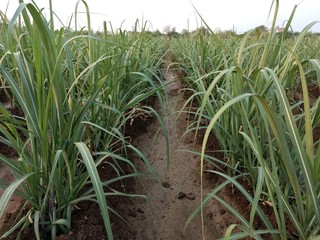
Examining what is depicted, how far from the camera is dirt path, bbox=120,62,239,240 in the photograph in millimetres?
1031

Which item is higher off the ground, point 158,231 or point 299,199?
point 299,199

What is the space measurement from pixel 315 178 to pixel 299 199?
0.06 m

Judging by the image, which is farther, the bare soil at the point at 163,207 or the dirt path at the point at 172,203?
the dirt path at the point at 172,203

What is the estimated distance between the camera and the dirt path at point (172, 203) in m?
1.03

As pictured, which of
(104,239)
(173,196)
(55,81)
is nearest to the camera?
(55,81)

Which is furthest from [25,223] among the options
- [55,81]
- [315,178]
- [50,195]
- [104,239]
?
[315,178]

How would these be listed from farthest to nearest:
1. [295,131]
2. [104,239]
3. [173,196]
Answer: [173,196] < [104,239] < [295,131]

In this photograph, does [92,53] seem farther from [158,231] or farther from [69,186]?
[158,231]

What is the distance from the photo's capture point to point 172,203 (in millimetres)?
1190

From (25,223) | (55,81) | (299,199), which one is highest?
(55,81)

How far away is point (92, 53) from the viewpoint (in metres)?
1.09

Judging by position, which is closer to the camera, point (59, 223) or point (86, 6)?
point (59, 223)

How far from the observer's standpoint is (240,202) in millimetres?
1087

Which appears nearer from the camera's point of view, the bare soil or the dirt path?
the bare soil
